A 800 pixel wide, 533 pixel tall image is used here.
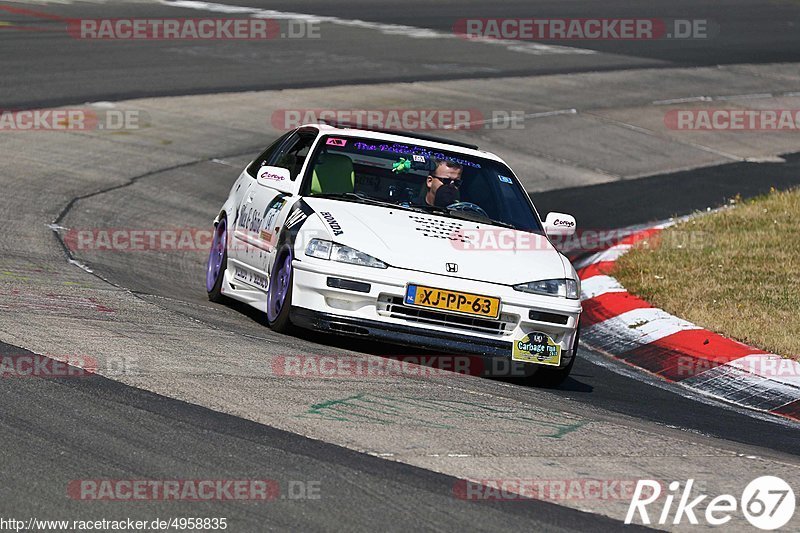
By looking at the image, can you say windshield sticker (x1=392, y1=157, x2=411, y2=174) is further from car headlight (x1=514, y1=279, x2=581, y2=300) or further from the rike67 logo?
the rike67 logo

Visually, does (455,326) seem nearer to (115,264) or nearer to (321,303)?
(321,303)

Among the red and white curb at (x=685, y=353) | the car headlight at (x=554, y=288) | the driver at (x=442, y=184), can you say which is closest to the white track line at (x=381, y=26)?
the red and white curb at (x=685, y=353)

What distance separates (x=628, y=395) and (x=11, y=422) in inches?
162

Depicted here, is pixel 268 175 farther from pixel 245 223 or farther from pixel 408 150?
pixel 408 150

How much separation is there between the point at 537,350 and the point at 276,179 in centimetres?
217

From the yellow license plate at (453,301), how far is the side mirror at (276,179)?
1.53 meters

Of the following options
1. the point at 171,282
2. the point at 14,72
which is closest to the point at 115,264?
the point at 171,282

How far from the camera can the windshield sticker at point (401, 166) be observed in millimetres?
9266

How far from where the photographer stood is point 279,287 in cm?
849

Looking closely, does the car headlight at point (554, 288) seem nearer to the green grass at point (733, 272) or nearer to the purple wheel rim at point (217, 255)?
the green grass at point (733, 272)

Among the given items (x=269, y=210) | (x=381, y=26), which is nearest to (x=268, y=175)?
(x=269, y=210)

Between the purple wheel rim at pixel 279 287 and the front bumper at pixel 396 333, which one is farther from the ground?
the purple wheel rim at pixel 279 287

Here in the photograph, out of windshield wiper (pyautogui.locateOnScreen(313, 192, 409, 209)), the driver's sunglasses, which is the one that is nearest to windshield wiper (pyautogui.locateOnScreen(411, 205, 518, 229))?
windshield wiper (pyautogui.locateOnScreen(313, 192, 409, 209))

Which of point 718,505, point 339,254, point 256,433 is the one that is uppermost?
point 339,254
